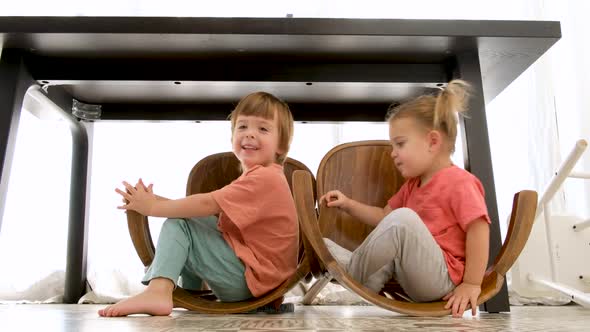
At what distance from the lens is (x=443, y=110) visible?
3.23 ft

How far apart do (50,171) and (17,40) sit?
726mm

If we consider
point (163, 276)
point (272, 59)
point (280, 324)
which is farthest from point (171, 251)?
point (272, 59)

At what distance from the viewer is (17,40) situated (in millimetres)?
1010

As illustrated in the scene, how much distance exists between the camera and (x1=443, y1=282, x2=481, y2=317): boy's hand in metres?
0.85

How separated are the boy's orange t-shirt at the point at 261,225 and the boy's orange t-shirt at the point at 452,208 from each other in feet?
0.78

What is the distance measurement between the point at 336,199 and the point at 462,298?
0.99ft

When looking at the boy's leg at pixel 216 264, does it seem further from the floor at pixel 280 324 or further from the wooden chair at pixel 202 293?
the floor at pixel 280 324

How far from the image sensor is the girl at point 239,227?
94 cm

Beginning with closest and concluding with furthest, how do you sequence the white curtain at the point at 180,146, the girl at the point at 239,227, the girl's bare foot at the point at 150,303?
the girl's bare foot at the point at 150,303
the girl at the point at 239,227
the white curtain at the point at 180,146

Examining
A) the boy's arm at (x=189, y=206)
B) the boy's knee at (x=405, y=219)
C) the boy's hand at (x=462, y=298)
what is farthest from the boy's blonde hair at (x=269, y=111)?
the boy's hand at (x=462, y=298)

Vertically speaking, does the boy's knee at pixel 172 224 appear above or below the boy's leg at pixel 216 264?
above

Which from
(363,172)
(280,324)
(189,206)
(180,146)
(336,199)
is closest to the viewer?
(280,324)

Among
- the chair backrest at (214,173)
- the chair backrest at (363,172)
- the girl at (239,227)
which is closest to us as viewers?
the girl at (239,227)

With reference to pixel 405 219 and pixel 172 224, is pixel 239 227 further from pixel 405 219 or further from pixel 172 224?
pixel 405 219
